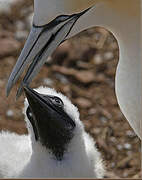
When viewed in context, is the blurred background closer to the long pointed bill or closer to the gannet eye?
the gannet eye

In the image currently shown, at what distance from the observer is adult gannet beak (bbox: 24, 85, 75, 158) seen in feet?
8.87

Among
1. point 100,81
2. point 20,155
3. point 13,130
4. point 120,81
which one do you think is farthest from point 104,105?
point 120,81

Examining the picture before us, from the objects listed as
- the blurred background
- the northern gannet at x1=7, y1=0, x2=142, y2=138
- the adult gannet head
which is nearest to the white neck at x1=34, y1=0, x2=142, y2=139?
the northern gannet at x1=7, y1=0, x2=142, y2=138

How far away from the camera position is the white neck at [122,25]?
92.6 inches

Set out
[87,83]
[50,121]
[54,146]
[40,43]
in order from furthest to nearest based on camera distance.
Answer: [87,83] < [54,146] < [50,121] < [40,43]

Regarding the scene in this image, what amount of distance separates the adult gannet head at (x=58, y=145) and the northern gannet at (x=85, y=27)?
313 mm

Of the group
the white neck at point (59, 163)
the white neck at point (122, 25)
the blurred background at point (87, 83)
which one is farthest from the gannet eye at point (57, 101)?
the blurred background at point (87, 83)

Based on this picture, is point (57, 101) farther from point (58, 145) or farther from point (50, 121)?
point (58, 145)

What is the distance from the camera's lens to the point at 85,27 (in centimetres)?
254

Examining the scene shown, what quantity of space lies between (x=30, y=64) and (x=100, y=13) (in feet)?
1.18

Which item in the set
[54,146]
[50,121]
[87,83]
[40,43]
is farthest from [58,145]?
[87,83]

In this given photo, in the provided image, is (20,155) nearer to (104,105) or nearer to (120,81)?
(120,81)

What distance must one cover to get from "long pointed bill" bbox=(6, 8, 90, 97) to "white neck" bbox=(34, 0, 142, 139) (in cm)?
4

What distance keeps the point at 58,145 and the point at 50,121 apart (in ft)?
0.54
